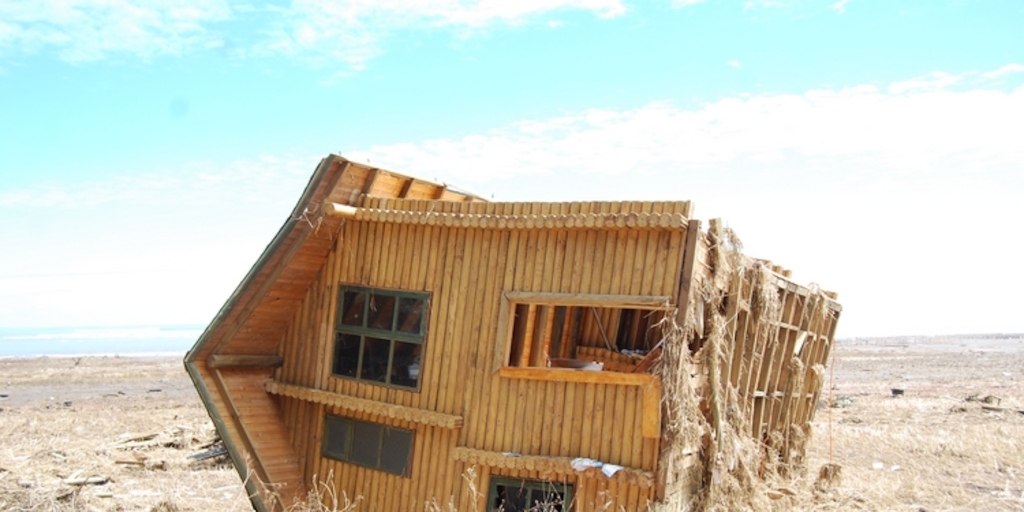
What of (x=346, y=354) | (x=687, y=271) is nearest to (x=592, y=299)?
(x=687, y=271)

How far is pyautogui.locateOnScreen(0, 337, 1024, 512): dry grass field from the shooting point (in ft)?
43.2

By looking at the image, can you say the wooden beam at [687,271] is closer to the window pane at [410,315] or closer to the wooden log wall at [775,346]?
the wooden log wall at [775,346]

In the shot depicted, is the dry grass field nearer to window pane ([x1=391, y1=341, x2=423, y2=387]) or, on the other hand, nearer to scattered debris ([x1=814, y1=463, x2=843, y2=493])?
scattered debris ([x1=814, y1=463, x2=843, y2=493])

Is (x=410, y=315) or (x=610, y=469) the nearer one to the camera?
(x=610, y=469)

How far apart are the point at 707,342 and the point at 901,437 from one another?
12.8 meters

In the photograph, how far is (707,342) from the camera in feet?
31.4

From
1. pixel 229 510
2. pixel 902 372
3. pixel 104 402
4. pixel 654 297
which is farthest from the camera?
pixel 902 372

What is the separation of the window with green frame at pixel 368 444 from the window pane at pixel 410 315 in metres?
1.30

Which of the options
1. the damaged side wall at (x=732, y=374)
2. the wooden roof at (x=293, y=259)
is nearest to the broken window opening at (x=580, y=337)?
the damaged side wall at (x=732, y=374)

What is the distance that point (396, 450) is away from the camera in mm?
10492

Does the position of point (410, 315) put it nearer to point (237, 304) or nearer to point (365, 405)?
point (365, 405)

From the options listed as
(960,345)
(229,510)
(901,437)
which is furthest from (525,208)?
(960,345)

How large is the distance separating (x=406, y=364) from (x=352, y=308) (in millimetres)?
1205

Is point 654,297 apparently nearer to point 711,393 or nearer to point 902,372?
point 711,393
